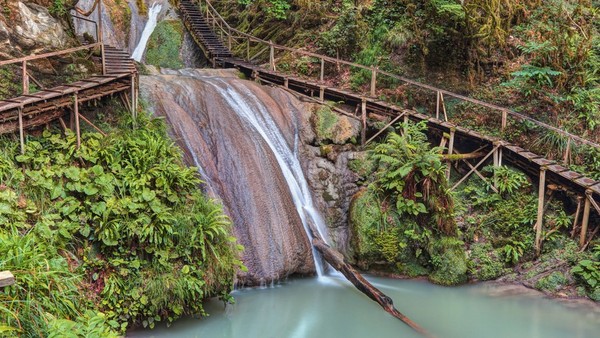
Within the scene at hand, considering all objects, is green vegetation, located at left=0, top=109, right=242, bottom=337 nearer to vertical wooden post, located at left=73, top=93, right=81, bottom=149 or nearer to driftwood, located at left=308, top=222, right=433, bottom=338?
vertical wooden post, located at left=73, top=93, right=81, bottom=149

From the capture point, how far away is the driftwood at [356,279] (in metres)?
8.05

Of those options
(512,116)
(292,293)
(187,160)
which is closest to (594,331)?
(292,293)

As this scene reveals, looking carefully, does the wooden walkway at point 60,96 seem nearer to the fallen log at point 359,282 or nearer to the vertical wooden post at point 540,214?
the fallen log at point 359,282

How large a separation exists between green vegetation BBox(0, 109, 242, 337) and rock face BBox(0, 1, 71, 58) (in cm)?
244

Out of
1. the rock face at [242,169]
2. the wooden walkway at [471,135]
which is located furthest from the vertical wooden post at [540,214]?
the rock face at [242,169]

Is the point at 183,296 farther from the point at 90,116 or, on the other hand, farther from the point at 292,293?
the point at 90,116

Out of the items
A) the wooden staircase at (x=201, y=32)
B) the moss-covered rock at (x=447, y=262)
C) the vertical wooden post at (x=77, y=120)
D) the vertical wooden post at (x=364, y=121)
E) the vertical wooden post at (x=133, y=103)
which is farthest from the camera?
the wooden staircase at (x=201, y=32)

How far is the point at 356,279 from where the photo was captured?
895 centimetres

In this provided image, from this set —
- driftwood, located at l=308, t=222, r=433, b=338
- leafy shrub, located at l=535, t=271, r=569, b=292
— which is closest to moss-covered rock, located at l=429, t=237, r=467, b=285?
leafy shrub, located at l=535, t=271, r=569, b=292

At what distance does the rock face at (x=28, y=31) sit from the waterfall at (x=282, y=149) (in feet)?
13.4

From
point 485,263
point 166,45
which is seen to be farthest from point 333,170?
point 166,45

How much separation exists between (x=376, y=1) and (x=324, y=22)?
88.3 inches

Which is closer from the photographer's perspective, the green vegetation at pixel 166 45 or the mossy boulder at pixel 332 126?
the mossy boulder at pixel 332 126

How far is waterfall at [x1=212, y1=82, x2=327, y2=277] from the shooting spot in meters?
10.5
